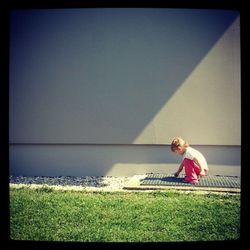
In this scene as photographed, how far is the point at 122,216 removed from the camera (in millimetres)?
4145

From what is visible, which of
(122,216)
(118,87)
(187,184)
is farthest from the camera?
(118,87)

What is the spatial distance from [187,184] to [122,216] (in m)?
1.99

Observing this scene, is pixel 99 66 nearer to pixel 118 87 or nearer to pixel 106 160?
pixel 118 87

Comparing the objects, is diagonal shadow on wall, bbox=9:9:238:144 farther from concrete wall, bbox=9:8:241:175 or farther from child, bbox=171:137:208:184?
child, bbox=171:137:208:184

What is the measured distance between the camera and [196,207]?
4.47 meters

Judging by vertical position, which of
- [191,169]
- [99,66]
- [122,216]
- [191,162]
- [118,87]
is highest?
[99,66]

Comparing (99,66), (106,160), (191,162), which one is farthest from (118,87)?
(191,162)

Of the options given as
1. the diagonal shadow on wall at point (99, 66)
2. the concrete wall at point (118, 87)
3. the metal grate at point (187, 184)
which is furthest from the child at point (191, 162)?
the diagonal shadow on wall at point (99, 66)

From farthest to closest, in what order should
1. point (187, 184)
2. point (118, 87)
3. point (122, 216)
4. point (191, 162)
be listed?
point (118, 87)
point (191, 162)
point (187, 184)
point (122, 216)

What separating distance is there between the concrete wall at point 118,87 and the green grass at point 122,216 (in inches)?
69.6

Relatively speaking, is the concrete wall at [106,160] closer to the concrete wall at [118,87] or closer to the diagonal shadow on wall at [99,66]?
the concrete wall at [118,87]
